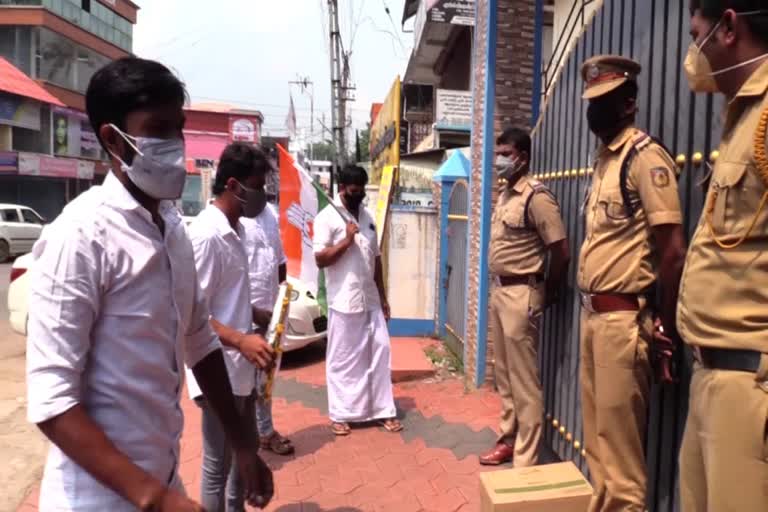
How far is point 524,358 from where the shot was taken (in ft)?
12.4

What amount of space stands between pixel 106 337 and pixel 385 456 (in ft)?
10.5

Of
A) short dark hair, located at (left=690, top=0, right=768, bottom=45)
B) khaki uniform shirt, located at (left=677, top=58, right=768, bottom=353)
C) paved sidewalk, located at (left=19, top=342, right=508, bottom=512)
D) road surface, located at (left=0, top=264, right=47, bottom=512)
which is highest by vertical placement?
short dark hair, located at (left=690, top=0, right=768, bottom=45)

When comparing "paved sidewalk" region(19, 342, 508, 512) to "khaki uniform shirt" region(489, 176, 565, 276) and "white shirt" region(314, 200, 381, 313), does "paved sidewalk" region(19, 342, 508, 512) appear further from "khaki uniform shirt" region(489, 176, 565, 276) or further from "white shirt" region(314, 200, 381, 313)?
"khaki uniform shirt" region(489, 176, 565, 276)

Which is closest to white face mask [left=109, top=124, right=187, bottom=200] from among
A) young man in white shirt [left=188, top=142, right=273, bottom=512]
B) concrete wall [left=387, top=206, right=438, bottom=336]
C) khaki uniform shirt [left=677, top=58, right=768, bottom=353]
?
young man in white shirt [left=188, top=142, right=273, bottom=512]

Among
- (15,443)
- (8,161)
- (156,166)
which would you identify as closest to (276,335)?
(156,166)

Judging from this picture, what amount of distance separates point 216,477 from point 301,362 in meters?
4.41

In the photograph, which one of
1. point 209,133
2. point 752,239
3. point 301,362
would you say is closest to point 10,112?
point 209,133

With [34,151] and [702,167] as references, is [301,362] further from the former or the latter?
[34,151]

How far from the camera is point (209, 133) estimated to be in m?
43.1

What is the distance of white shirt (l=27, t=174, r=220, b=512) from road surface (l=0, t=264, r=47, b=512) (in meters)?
2.76

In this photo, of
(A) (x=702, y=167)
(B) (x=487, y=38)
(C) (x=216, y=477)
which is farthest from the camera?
(B) (x=487, y=38)

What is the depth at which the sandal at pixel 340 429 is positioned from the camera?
15.6ft

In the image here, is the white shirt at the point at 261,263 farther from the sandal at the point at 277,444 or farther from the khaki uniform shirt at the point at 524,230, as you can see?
the khaki uniform shirt at the point at 524,230

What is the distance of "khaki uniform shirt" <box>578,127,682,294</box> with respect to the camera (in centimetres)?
241
